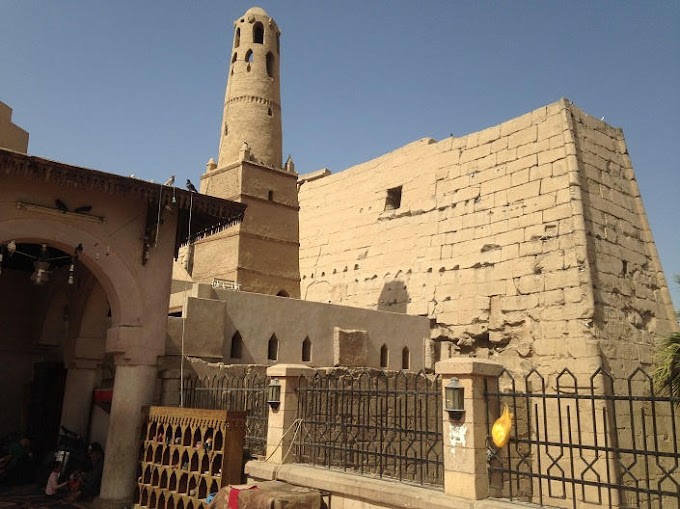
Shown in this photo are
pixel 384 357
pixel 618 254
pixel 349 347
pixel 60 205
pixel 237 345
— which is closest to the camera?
pixel 60 205

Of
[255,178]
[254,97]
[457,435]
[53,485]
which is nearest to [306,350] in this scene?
[53,485]

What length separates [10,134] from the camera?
11.9 meters

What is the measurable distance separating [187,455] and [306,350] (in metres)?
4.47

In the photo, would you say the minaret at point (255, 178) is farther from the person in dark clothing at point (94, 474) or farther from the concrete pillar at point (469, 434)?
the concrete pillar at point (469, 434)

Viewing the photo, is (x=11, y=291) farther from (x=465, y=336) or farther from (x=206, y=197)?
(x=465, y=336)

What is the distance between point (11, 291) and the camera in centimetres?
1298

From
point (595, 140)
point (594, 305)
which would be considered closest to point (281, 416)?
point (594, 305)

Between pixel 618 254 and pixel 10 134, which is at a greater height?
pixel 10 134

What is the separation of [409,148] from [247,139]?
188 inches

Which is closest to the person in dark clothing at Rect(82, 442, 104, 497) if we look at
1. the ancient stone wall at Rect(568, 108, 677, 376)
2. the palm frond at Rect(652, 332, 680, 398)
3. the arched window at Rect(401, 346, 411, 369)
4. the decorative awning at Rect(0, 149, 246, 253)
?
the decorative awning at Rect(0, 149, 246, 253)

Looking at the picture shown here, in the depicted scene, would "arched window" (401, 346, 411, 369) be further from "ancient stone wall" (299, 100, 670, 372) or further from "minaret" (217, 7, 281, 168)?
"minaret" (217, 7, 281, 168)

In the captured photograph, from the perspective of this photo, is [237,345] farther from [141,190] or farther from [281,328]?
[141,190]

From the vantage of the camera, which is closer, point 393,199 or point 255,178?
point 255,178

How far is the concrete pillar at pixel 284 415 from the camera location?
276 inches
